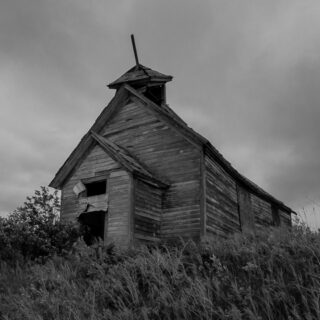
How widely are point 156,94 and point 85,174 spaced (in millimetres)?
6639

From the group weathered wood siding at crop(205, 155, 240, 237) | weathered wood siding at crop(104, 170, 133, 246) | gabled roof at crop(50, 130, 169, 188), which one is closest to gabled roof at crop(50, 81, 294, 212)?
gabled roof at crop(50, 130, 169, 188)

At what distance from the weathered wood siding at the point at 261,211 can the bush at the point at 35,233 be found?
35.6ft

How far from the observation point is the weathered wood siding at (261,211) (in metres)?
20.6

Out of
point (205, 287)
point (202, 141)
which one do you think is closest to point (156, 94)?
point (202, 141)

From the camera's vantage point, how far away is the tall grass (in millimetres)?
4410

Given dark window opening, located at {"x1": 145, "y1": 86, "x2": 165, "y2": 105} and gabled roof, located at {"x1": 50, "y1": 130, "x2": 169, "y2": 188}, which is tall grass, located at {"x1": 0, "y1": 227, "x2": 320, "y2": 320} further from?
dark window opening, located at {"x1": 145, "y1": 86, "x2": 165, "y2": 105}

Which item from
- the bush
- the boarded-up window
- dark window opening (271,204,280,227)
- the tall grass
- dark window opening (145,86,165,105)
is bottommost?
the tall grass

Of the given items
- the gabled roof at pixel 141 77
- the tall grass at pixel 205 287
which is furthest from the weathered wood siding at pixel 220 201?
the tall grass at pixel 205 287

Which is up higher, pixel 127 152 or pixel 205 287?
pixel 127 152

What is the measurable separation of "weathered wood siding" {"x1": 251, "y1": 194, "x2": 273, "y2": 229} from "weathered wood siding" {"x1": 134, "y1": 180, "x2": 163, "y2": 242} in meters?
7.78

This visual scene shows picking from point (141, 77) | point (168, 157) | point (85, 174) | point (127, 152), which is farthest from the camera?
point (141, 77)

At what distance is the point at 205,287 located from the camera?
528cm

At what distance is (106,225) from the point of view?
1353 cm

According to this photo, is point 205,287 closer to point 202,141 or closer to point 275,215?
point 202,141
